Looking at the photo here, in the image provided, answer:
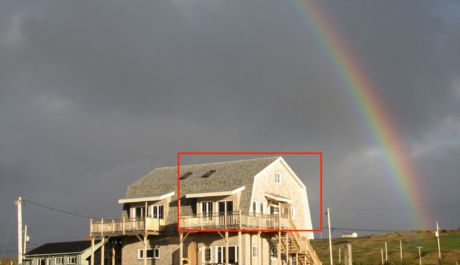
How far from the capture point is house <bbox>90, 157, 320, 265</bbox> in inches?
1899

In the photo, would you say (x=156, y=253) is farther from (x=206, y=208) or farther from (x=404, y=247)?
(x=404, y=247)

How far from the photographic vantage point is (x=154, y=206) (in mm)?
53781

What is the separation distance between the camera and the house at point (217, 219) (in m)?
48.2

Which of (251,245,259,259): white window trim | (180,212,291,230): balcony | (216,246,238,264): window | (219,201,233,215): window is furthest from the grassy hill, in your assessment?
(219,201,233,215): window

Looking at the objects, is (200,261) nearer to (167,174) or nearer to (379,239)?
(167,174)

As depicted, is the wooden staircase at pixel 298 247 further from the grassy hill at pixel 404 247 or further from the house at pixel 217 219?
the grassy hill at pixel 404 247

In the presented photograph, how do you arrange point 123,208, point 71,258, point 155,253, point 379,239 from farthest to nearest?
point 379,239 < point 71,258 < point 123,208 < point 155,253

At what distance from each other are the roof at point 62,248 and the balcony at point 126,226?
796cm

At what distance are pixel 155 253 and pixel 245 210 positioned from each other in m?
8.75

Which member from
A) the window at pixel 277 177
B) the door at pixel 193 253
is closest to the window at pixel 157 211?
the door at pixel 193 253

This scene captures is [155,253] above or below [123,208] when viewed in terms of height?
below

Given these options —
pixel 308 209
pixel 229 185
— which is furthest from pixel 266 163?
pixel 308 209

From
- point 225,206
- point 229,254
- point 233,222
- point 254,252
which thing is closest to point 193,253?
point 229,254

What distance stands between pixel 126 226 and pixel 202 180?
7088 mm
